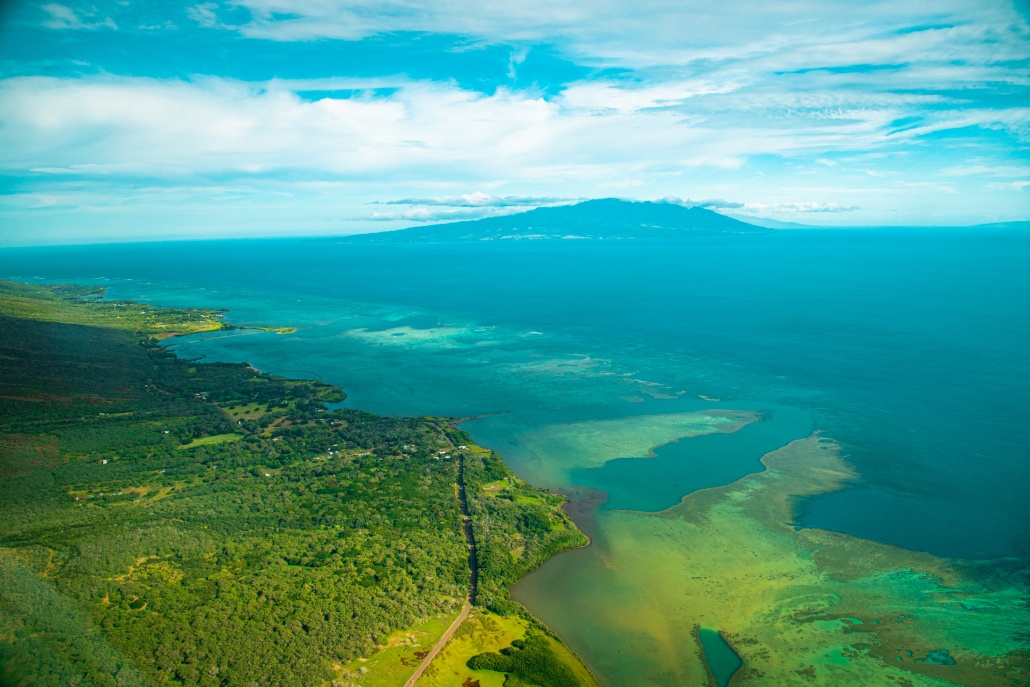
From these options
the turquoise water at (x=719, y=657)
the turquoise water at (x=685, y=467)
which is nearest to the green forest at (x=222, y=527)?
the turquoise water at (x=685, y=467)

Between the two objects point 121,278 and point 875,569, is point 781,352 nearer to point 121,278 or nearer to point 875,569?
point 875,569

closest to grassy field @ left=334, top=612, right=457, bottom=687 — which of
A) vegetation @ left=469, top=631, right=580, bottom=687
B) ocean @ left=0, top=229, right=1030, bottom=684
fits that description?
vegetation @ left=469, top=631, right=580, bottom=687

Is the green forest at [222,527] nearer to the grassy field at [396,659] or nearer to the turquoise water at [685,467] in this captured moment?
the grassy field at [396,659]

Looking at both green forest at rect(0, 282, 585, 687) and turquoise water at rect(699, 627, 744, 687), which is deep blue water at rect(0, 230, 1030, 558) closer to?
green forest at rect(0, 282, 585, 687)

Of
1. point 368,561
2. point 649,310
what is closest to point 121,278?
point 649,310

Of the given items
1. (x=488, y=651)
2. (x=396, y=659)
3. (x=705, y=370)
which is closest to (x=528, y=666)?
(x=488, y=651)
